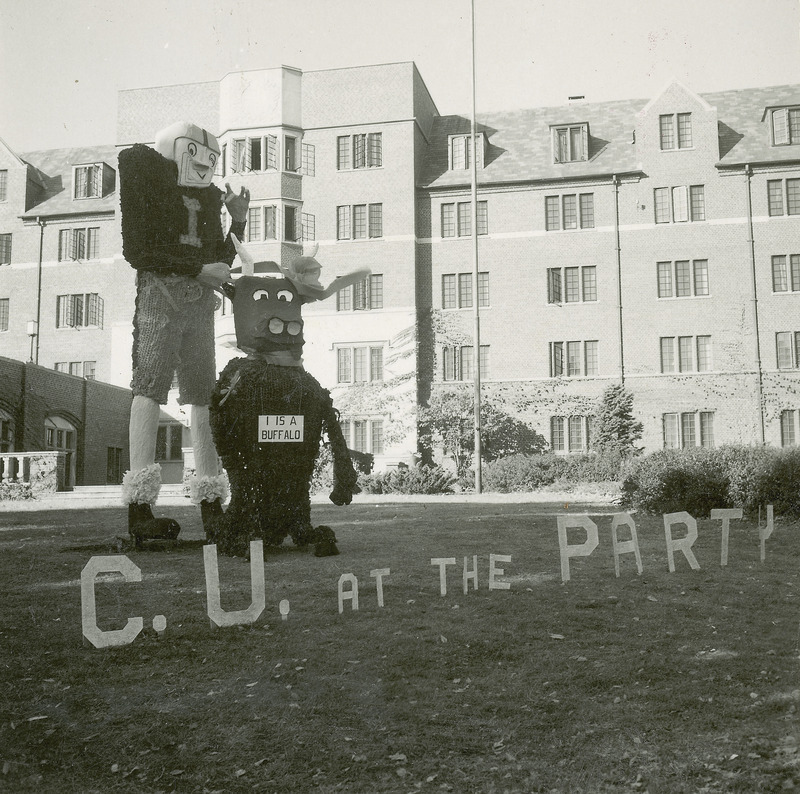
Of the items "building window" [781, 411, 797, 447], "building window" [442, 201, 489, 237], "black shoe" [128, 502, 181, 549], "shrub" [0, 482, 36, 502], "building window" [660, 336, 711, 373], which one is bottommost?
"black shoe" [128, 502, 181, 549]

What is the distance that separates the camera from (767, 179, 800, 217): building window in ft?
16.2

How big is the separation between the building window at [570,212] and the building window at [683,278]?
108 centimetres

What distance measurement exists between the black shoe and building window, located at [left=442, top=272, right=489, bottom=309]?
3123 mm

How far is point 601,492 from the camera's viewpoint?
280 inches

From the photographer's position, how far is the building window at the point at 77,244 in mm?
4129

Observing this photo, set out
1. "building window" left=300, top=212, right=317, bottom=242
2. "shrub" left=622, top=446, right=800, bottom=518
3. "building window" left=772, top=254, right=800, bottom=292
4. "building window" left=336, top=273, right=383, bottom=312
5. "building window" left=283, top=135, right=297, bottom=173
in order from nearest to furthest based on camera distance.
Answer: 1. "building window" left=300, top=212, right=317, bottom=242
2. "building window" left=336, top=273, right=383, bottom=312
3. "building window" left=283, top=135, right=297, bottom=173
4. "building window" left=772, top=254, right=800, bottom=292
5. "shrub" left=622, top=446, right=800, bottom=518

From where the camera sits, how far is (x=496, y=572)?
400cm

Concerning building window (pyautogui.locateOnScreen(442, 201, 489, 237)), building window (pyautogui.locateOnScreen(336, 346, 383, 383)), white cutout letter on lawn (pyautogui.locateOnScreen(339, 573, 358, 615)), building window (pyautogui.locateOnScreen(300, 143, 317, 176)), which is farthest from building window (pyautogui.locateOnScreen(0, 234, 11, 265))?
building window (pyautogui.locateOnScreen(442, 201, 489, 237))

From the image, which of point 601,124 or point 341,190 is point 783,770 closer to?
point 341,190

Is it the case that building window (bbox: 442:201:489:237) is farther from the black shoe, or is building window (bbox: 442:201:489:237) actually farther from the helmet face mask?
the black shoe

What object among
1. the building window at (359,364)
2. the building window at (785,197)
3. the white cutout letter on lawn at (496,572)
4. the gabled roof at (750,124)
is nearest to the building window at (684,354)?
the gabled roof at (750,124)

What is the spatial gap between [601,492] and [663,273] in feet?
6.84

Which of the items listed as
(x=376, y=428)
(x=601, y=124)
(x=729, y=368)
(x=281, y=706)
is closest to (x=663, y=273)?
(x=729, y=368)

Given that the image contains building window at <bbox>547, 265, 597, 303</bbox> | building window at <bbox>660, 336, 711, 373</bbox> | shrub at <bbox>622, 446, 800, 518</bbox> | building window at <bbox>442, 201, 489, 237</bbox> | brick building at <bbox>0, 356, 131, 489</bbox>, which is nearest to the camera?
brick building at <bbox>0, 356, 131, 489</bbox>
